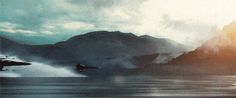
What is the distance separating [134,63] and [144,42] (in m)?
13.4

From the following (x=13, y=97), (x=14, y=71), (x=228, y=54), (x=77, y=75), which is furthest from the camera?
(x=77, y=75)

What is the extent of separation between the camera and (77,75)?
15512 centimetres

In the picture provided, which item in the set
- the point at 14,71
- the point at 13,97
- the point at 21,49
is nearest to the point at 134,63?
the point at 21,49

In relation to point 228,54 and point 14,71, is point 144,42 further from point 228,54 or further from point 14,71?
point 14,71

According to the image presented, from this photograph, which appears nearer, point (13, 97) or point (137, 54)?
point (13, 97)

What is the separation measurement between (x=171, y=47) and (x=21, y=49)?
689 inches

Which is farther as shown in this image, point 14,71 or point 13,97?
point 14,71

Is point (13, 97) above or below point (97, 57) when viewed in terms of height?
below

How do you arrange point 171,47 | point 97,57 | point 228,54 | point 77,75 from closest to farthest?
point 171,47, point 97,57, point 228,54, point 77,75

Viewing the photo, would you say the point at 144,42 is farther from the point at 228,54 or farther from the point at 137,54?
the point at 228,54

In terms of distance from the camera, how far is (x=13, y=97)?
48406 mm

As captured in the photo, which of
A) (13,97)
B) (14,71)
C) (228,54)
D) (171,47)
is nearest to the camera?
(13,97)

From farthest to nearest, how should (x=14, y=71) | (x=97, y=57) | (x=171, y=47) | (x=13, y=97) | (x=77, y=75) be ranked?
(x=77, y=75) < (x=14, y=71) < (x=97, y=57) < (x=171, y=47) < (x=13, y=97)

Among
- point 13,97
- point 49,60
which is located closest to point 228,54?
point 49,60
